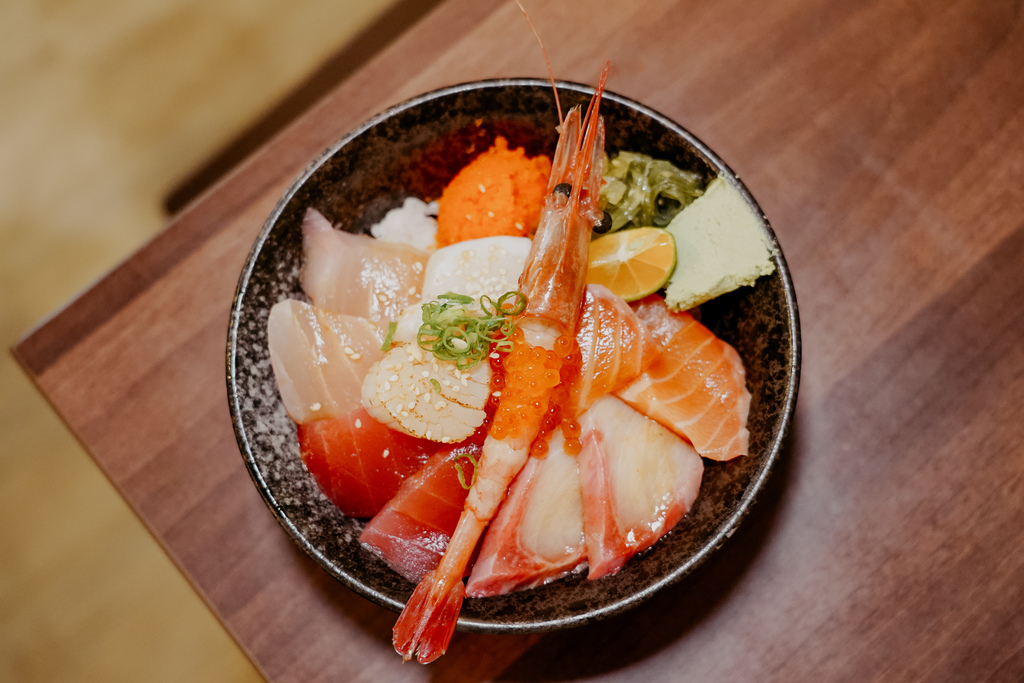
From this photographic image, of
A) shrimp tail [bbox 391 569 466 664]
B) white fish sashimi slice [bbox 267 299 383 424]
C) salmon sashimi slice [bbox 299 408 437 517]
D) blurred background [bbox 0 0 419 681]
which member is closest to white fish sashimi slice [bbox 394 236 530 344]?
white fish sashimi slice [bbox 267 299 383 424]

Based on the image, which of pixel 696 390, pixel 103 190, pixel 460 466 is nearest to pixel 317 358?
pixel 460 466

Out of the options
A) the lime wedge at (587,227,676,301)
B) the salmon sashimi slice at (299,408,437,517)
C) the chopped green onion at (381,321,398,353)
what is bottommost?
the salmon sashimi slice at (299,408,437,517)

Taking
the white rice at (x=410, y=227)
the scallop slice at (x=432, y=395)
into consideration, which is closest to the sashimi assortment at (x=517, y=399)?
the scallop slice at (x=432, y=395)

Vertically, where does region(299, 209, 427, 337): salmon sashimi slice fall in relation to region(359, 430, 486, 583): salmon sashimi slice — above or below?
above

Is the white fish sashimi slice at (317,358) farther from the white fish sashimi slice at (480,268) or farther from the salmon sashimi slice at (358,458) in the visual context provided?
the white fish sashimi slice at (480,268)

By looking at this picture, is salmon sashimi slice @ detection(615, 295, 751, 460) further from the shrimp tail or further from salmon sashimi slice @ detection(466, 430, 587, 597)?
the shrimp tail

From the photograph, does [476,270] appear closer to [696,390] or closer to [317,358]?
[317,358]

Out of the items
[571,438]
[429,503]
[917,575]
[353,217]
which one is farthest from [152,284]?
[917,575]

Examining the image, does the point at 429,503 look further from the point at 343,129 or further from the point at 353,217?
the point at 343,129
